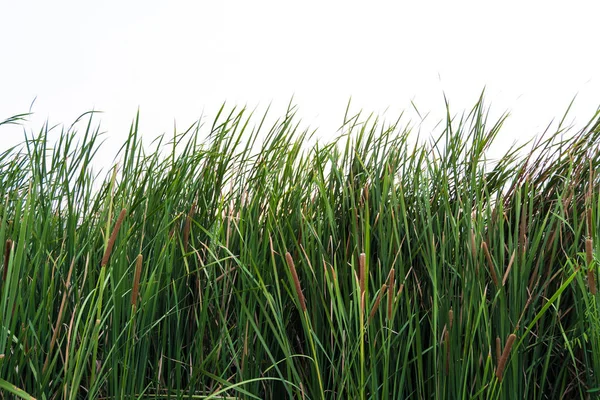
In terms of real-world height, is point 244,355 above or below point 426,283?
below

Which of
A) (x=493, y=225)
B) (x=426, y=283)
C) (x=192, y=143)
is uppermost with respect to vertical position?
(x=192, y=143)

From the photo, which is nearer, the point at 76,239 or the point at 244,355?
the point at 244,355

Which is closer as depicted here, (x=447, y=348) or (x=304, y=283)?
(x=447, y=348)

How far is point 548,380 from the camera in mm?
1450

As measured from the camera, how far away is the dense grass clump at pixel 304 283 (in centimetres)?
119

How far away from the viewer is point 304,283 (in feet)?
4.82

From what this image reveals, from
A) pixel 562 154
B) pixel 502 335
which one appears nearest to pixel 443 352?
pixel 502 335

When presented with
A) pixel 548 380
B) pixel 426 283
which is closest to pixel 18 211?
pixel 426 283

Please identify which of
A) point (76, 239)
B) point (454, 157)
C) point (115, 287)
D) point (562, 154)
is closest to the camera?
point (115, 287)

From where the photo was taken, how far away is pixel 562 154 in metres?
1.79

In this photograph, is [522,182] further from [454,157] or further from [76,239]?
[76,239]

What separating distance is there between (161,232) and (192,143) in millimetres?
464

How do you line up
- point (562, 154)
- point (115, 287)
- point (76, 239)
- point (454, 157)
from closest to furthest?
1. point (115, 287)
2. point (76, 239)
3. point (454, 157)
4. point (562, 154)

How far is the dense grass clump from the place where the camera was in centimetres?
119
